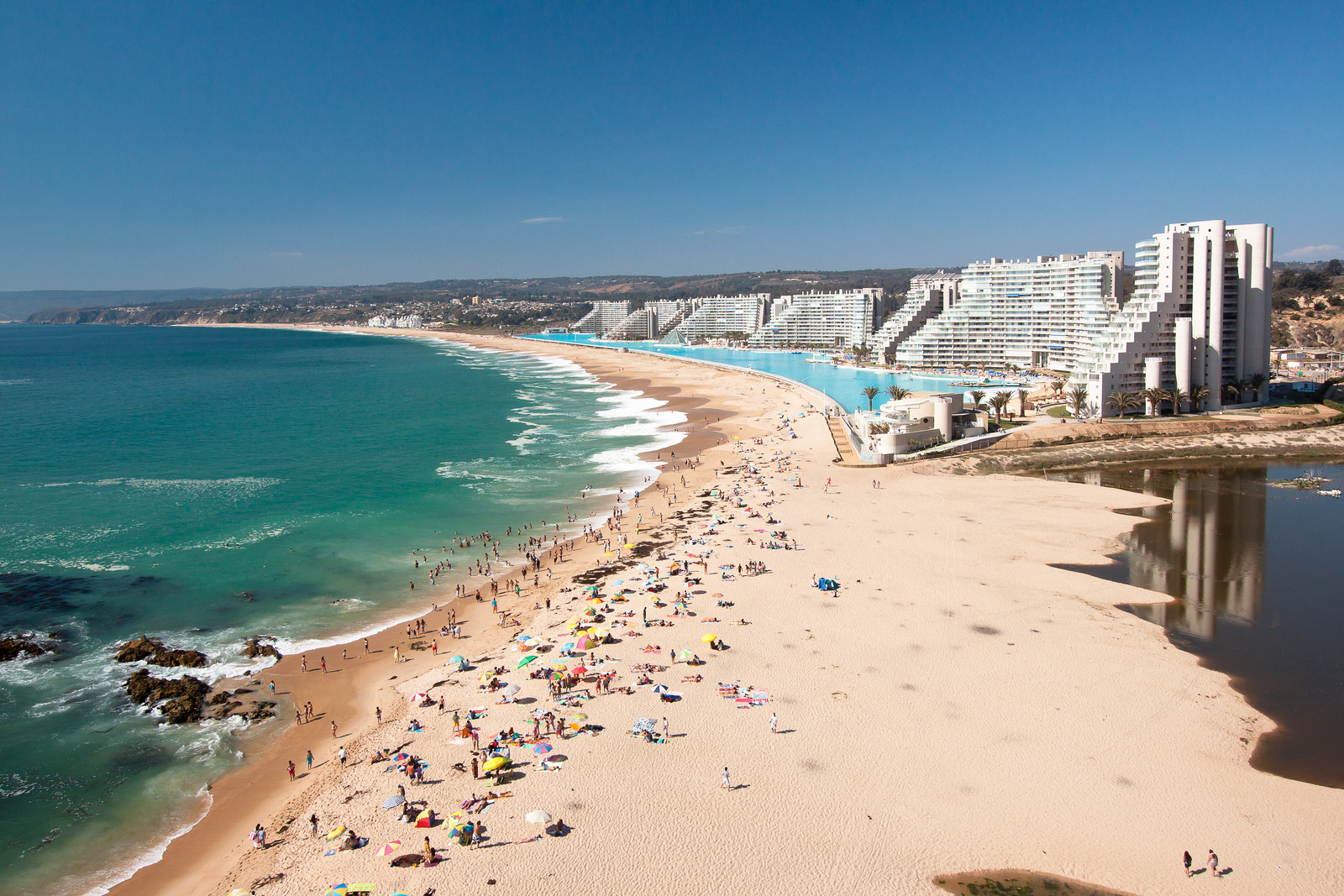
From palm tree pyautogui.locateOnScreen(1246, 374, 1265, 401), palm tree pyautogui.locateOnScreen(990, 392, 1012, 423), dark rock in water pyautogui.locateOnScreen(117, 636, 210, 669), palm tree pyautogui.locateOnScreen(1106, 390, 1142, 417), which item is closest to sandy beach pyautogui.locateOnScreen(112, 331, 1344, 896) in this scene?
dark rock in water pyautogui.locateOnScreen(117, 636, 210, 669)

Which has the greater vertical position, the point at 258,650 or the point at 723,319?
the point at 723,319

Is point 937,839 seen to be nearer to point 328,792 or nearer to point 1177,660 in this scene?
point 1177,660

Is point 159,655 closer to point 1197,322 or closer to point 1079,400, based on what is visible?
point 1079,400

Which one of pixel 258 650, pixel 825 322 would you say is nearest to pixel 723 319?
pixel 825 322

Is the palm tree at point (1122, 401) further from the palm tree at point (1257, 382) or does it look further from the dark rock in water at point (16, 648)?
the dark rock in water at point (16, 648)

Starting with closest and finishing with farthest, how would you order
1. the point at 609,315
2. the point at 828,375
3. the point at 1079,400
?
the point at 1079,400 < the point at 828,375 < the point at 609,315

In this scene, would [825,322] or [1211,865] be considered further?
[825,322]

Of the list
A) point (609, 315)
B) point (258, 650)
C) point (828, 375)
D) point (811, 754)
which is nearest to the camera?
point (811, 754)

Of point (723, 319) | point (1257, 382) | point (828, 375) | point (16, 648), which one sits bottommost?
point (16, 648)
